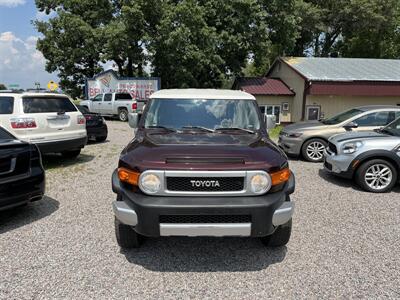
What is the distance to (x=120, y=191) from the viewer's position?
3338 millimetres

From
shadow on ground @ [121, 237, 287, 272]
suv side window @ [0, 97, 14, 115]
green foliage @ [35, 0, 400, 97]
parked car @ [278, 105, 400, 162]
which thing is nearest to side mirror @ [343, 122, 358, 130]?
parked car @ [278, 105, 400, 162]

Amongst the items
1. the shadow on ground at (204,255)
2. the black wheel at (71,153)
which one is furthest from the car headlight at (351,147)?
the black wheel at (71,153)

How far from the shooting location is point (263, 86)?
81.9ft

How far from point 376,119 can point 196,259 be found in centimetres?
717

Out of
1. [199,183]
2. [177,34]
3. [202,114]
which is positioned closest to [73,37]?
[177,34]

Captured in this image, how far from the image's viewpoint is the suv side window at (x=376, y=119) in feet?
28.1

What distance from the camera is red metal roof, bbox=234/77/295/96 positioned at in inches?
952

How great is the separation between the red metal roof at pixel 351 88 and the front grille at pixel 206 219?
69.6 feet

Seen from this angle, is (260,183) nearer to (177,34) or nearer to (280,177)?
(280,177)

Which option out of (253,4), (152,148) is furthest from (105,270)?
(253,4)

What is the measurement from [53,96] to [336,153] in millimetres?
6481

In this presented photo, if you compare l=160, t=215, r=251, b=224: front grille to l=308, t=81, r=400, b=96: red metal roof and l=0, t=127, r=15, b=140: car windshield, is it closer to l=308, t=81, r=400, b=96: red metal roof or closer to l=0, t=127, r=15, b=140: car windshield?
l=0, t=127, r=15, b=140: car windshield

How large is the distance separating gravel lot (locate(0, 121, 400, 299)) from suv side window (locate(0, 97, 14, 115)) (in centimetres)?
270

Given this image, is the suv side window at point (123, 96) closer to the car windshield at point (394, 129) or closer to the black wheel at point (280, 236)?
the car windshield at point (394, 129)
